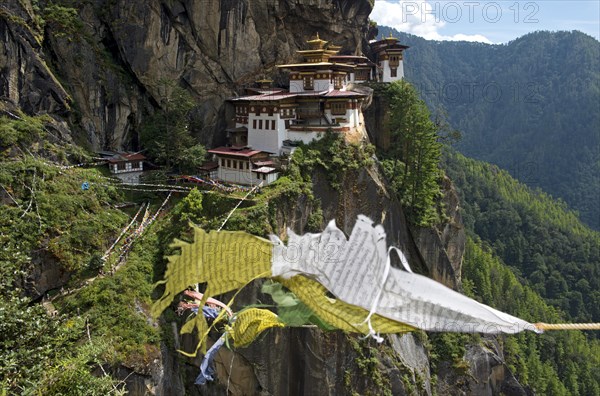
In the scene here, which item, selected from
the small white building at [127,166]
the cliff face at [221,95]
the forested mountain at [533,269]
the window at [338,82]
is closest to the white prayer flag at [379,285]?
the cliff face at [221,95]

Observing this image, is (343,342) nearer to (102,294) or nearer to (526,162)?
(102,294)

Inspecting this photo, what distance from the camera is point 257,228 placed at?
2488 cm

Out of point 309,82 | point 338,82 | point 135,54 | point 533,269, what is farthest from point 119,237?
point 533,269

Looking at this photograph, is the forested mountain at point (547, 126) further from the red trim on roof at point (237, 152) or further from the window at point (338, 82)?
the red trim on roof at point (237, 152)

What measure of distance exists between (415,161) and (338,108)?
8.62 metres

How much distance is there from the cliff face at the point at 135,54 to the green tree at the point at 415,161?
11.0m

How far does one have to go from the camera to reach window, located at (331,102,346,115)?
3472 centimetres

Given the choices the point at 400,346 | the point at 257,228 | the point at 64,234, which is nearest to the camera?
the point at 64,234

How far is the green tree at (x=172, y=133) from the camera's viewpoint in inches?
1277

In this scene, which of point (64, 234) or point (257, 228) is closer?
point (64, 234)

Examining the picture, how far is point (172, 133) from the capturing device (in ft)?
108

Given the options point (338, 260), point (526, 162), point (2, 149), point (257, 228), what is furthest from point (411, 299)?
point (526, 162)

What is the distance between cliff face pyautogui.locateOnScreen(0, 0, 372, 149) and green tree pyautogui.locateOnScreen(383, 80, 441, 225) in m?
11.0

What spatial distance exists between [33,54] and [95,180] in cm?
827
